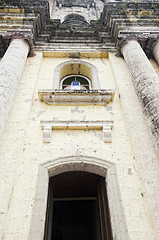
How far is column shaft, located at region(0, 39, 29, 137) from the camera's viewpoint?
4.36 m

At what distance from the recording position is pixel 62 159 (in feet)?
13.3

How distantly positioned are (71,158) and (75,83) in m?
3.68

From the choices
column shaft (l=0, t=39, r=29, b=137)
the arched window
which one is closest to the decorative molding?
column shaft (l=0, t=39, r=29, b=137)

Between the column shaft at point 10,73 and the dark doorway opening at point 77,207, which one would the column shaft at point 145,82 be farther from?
the column shaft at point 10,73

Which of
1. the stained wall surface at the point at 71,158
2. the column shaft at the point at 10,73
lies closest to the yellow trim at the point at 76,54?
the column shaft at the point at 10,73

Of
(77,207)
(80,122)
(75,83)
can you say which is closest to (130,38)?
(75,83)

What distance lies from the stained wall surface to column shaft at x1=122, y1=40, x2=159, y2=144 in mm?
400

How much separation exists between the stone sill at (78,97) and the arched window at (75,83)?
1.40 meters

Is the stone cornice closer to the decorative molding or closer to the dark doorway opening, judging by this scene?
the decorative molding

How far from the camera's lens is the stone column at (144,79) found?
4.30 metres

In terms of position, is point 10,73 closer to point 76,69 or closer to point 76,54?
point 76,69

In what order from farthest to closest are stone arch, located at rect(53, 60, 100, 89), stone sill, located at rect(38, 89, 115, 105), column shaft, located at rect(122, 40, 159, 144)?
stone arch, located at rect(53, 60, 100, 89)
stone sill, located at rect(38, 89, 115, 105)
column shaft, located at rect(122, 40, 159, 144)

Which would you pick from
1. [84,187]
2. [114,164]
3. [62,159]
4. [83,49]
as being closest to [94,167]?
[114,164]

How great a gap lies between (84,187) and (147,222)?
3.22m
